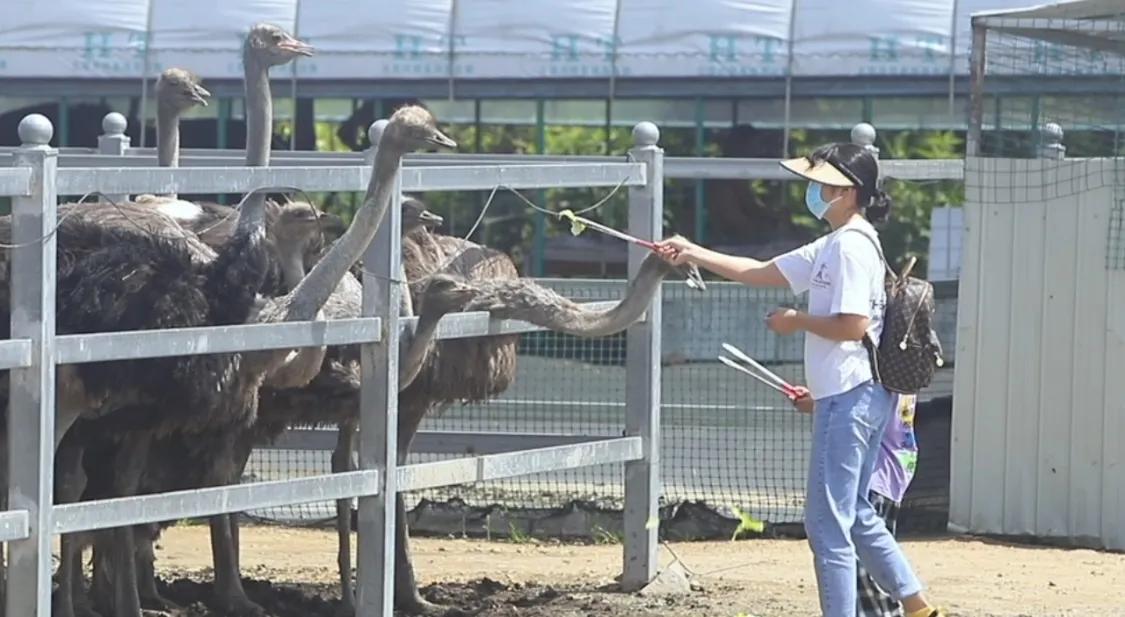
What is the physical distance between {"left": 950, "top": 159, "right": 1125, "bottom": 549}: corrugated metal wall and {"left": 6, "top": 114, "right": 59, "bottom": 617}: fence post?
5.16m

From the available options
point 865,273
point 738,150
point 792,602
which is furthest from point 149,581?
point 738,150

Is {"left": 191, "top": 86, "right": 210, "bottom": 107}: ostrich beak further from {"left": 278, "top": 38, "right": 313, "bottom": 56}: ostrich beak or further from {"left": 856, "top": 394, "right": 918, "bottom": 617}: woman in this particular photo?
{"left": 856, "top": 394, "right": 918, "bottom": 617}: woman

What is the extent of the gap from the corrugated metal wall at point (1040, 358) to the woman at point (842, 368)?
3041 mm

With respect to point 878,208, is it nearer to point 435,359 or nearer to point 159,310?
point 435,359

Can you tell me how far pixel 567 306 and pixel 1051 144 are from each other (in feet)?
11.6

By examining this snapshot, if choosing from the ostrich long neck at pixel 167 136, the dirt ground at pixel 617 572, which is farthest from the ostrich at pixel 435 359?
the ostrich long neck at pixel 167 136

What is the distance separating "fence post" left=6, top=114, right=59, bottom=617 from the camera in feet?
19.3

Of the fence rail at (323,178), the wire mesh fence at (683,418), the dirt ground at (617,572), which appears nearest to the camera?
the fence rail at (323,178)

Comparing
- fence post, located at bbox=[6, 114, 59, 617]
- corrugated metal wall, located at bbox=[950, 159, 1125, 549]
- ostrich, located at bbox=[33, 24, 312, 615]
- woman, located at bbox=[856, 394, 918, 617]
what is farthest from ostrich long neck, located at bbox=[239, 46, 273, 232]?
corrugated metal wall, located at bbox=[950, 159, 1125, 549]

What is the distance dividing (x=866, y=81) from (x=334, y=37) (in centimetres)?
507

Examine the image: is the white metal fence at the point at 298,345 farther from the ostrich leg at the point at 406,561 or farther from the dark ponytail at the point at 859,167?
the dark ponytail at the point at 859,167

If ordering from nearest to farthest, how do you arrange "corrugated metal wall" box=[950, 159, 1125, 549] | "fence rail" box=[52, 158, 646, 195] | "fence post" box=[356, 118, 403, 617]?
"fence rail" box=[52, 158, 646, 195] → "fence post" box=[356, 118, 403, 617] → "corrugated metal wall" box=[950, 159, 1125, 549]

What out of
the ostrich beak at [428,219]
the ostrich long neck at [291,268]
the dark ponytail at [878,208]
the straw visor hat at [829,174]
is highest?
the straw visor hat at [829,174]

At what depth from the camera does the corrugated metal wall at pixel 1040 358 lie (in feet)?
31.8
